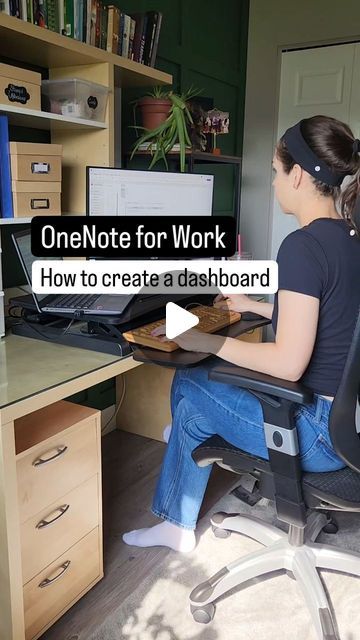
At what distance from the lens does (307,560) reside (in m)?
1.51

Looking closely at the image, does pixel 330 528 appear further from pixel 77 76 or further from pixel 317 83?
pixel 317 83

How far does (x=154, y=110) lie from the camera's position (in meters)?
2.24

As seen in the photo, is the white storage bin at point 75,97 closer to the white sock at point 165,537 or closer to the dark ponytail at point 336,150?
the dark ponytail at point 336,150

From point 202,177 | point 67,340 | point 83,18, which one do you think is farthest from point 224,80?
point 67,340

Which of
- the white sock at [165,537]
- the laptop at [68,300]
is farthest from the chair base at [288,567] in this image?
the laptop at [68,300]

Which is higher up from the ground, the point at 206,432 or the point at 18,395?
the point at 18,395

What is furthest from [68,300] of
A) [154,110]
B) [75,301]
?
[154,110]

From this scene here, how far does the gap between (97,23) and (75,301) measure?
3.15 ft

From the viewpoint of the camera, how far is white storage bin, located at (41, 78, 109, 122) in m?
1.76

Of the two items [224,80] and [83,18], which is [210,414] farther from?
[224,80]

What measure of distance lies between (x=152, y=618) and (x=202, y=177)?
1.54 meters

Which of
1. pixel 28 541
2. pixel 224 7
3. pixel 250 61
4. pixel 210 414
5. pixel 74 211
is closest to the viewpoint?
pixel 28 541

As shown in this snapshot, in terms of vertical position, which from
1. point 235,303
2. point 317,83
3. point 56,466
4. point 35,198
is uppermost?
point 317,83

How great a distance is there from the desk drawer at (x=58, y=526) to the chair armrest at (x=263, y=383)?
0.52 metres
